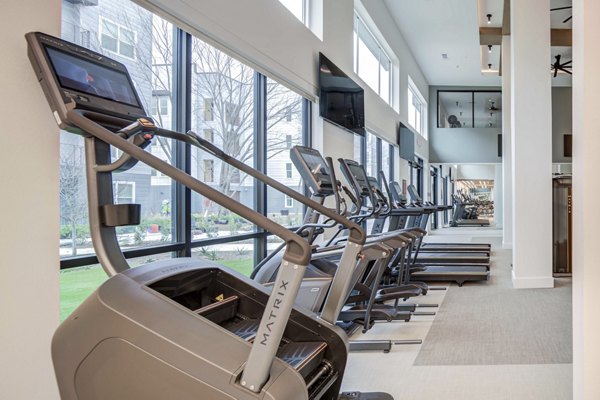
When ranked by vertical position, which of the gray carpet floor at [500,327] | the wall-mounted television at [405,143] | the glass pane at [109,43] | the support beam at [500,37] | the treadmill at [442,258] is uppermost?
the support beam at [500,37]

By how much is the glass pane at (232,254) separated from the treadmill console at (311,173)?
1.11 m

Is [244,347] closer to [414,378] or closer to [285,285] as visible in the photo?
[285,285]

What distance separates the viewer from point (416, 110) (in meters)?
15.0

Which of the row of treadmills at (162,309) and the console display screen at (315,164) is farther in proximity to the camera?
the console display screen at (315,164)

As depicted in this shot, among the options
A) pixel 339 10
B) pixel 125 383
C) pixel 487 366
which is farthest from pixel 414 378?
pixel 339 10

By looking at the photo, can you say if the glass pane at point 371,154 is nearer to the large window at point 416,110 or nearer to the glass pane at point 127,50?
the large window at point 416,110

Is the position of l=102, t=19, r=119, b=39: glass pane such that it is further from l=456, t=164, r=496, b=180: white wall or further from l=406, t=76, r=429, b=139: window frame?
l=456, t=164, r=496, b=180: white wall

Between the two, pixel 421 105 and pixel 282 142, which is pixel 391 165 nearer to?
pixel 421 105

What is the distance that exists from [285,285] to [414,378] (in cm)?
181

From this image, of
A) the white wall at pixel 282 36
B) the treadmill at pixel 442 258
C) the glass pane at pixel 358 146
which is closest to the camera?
the white wall at pixel 282 36

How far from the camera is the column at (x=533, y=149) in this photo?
5.32 m

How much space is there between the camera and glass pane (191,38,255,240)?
4000 mm

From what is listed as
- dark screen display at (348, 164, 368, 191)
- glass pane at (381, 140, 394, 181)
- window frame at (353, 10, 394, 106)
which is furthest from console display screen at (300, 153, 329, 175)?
glass pane at (381, 140, 394, 181)

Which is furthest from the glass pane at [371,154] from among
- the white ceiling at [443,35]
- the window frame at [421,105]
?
the window frame at [421,105]
